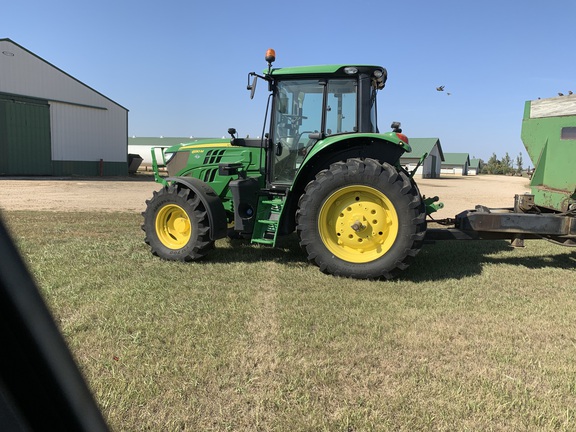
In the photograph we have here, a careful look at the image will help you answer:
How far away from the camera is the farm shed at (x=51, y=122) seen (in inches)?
786

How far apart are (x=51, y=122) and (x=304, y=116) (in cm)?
2099

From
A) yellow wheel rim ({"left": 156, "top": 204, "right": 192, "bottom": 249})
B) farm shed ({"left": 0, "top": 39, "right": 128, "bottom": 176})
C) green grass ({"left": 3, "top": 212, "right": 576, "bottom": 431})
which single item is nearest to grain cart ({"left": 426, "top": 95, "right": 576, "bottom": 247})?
green grass ({"left": 3, "top": 212, "right": 576, "bottom": 431})

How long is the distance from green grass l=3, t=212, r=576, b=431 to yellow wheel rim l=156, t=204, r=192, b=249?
14.3 inches

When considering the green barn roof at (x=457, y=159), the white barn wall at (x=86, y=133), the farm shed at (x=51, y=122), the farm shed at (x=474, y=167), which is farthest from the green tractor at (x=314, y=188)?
the farm shed at (x=474, y=167)

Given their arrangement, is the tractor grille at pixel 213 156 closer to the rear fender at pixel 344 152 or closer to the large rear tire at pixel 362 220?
the rear fender at pixel 344 152

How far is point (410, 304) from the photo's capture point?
151 inches

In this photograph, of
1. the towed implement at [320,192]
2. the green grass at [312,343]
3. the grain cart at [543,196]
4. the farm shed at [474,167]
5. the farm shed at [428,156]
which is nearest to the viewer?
the green grass at [312,343]

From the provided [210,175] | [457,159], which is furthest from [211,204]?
[457,159]

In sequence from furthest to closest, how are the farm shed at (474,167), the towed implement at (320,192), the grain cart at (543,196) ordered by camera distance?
the farm shed at (474,167) < the grain cart at (543,196) < the towed implement at (320,192)

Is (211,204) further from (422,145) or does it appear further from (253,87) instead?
(422,145)

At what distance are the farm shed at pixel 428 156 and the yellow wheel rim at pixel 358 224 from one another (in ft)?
141

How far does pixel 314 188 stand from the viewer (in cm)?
470

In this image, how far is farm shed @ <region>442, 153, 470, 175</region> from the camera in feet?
238

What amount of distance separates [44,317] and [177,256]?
3975 mm
